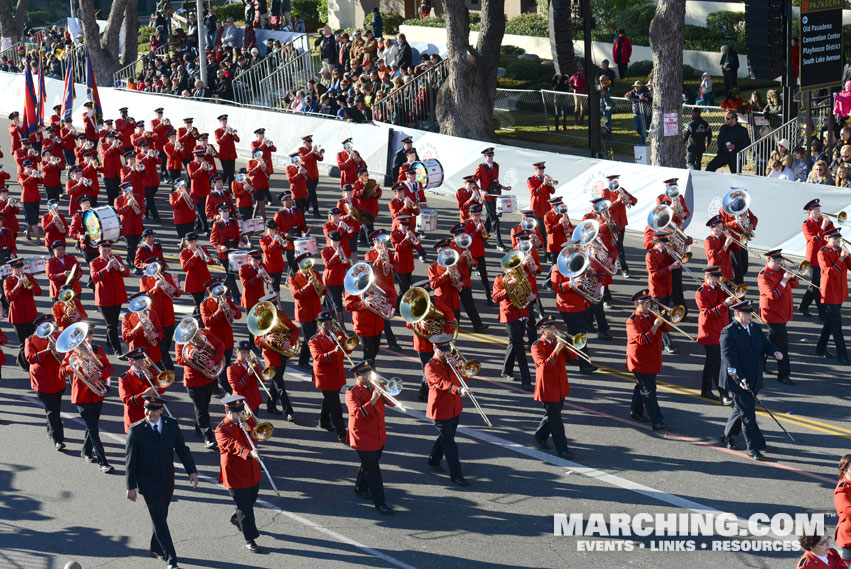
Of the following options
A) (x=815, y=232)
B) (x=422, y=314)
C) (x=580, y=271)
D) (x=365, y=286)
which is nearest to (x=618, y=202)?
(x=815, y=232)

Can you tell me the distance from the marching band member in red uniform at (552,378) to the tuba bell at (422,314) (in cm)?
155

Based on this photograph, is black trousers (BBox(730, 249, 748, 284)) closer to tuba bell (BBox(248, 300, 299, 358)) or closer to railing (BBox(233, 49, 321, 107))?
tuba bell (BBox(248, 300, 299, 358))

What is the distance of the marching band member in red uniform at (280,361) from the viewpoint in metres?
13.2

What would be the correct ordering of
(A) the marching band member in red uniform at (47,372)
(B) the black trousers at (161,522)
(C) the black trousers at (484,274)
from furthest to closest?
(C) the black trousers at (484,274) → (A) the marching band member in red uniform at (47,372) → (B) the black trousers at (161,522)

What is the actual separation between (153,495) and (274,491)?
1.86 m

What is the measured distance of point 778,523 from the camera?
10.7 meters

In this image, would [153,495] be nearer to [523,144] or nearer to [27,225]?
[27,225]

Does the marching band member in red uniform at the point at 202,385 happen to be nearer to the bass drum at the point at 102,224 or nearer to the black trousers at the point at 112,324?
the black trousers at the point at 112,324

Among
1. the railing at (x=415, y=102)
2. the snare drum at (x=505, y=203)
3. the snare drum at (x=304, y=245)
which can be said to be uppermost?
the railing at (x=415, y=102)

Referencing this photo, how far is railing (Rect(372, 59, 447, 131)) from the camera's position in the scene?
28.0 meters

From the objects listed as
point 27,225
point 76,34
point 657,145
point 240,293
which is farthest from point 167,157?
point 76,34

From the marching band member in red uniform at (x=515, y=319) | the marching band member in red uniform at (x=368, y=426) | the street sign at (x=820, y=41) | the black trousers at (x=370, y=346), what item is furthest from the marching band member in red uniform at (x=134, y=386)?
the street sign at (x=820, y=41)

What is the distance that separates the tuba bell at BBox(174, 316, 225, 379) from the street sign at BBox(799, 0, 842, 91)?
12494 millimetres

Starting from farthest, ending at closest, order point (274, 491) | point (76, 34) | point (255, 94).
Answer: point (76, 34) → point (255, 94) → point (274, 491)
